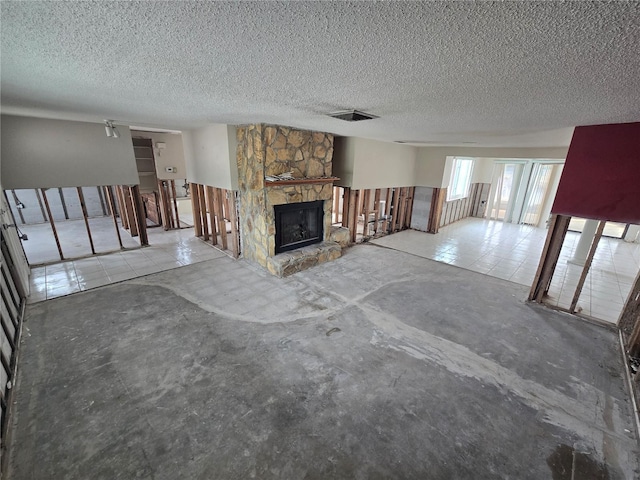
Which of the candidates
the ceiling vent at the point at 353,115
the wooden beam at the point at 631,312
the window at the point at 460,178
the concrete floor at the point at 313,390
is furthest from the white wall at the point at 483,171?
the ceiling vent at the point at 353,115

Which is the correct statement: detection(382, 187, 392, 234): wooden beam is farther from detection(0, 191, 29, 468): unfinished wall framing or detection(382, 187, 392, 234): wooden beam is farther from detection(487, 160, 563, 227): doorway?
detection(0, 191, 29, 468): unfinished wall framing

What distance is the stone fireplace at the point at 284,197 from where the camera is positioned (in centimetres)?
458

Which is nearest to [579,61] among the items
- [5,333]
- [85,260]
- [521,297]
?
[521,297]

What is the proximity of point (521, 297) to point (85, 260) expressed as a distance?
26.5 feet

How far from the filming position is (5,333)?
8.68 ft

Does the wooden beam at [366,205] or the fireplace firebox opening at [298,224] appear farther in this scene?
the wooden beam at [366,205]

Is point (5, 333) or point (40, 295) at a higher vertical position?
point (5, 333)

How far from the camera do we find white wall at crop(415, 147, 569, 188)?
6353 millimetres

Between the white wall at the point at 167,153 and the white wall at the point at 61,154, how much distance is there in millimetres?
1709

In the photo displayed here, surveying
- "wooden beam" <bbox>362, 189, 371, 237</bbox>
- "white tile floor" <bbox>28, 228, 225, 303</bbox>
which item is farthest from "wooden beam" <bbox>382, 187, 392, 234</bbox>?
"white tile floor" <bbox>28, 228, 225, 303</bbox>

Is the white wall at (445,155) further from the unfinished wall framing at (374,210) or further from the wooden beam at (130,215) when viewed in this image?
the wooden beam at (130,215)

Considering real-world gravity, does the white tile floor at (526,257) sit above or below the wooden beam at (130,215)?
below

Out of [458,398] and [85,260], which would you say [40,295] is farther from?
[458,398]

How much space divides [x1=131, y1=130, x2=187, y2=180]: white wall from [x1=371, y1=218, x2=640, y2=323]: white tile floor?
231 inches
